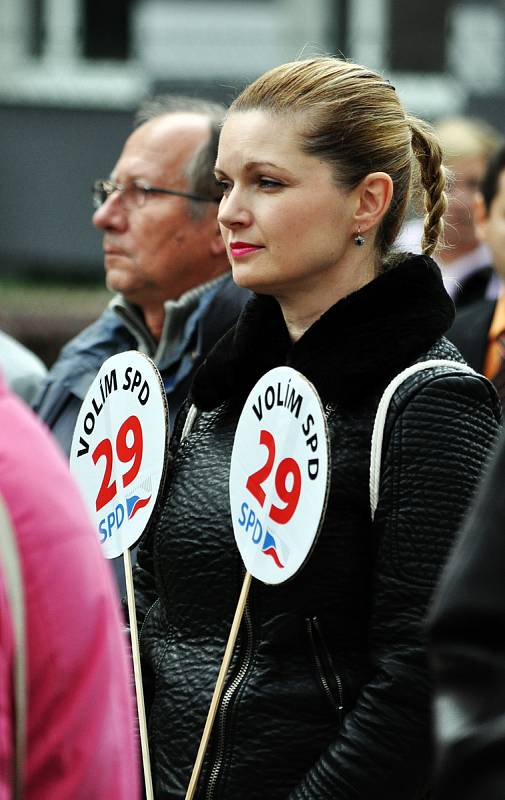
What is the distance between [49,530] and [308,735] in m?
0.93

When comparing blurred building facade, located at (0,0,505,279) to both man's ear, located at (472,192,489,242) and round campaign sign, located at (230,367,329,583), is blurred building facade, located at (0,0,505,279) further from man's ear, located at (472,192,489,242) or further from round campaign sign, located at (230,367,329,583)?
Result: round campaign sign, located at (230,367,329,583)

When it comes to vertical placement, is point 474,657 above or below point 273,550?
above

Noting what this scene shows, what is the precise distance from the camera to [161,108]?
14.9 feet

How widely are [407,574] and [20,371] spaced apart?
2.46 meters

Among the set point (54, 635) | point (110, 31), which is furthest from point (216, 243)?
point (110, 31)

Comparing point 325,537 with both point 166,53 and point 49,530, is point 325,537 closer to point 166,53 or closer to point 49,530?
point 49,530

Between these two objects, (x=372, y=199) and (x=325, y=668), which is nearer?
(x=325, y=668)

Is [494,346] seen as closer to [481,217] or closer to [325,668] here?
[481,217]

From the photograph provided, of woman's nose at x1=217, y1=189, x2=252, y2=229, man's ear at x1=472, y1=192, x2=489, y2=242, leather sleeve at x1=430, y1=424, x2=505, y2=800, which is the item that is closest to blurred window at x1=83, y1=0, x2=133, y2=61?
man's ear at x1=472, y1=192, x2=489, y2=242

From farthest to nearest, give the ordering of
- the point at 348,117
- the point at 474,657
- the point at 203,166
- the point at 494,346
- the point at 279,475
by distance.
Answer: the point at 494,346, the point at 203,166, the point at 348,117, the point at 279,475, the point at 474,657

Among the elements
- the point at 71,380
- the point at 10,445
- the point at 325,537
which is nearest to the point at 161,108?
the point at 71,380

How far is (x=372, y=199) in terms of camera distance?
2.71 meters

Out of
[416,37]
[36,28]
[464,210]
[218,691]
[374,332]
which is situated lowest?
[36,28]

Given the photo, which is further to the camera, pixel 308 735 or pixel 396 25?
pixel 396 25
